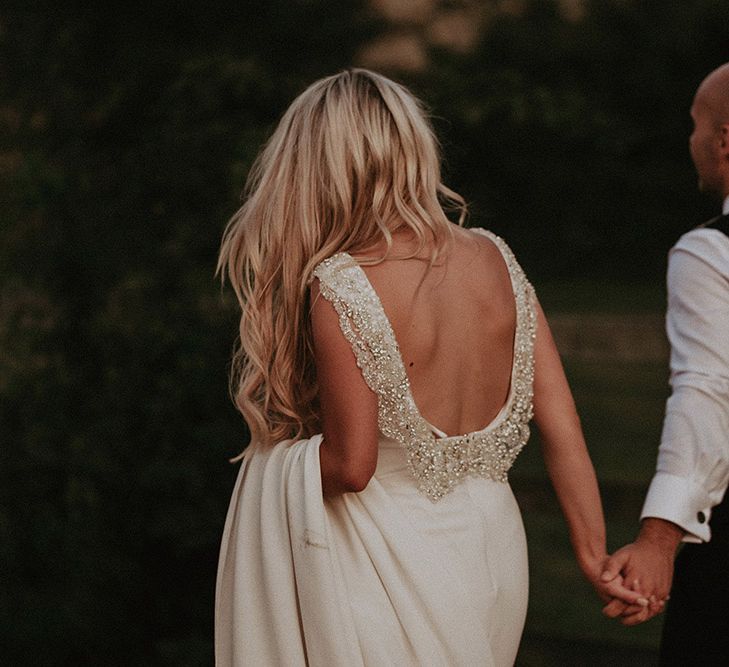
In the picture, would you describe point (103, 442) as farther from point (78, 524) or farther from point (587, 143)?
point (587, 143)

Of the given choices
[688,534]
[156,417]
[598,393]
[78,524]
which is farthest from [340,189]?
[598,393]

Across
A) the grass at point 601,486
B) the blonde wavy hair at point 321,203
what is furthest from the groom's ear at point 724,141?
the grass at point 601,486

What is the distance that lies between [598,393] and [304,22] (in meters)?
3.45

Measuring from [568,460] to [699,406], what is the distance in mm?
303

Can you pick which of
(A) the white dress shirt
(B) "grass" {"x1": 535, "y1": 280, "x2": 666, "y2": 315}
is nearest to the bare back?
(A) the white dress shirt

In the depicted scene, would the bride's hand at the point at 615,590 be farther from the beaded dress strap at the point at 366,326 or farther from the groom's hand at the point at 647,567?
the beaded dress strap at the point at 366,326

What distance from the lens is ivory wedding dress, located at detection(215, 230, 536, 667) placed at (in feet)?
7.62

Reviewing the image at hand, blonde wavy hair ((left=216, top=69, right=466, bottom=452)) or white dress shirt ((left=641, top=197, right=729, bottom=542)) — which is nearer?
blonde wavy hair ((left=216, top=69, right=466, bottom=452))

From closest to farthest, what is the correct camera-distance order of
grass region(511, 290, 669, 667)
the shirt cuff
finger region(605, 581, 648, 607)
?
the shirt cuff
finger region(605, 581, 648, 607)
grass region(511, 290, 669, 667)

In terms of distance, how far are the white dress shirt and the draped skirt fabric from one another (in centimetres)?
35

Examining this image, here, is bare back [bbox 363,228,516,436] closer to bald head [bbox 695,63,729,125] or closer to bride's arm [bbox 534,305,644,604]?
bride's arm [bbox 534,305,644,604]

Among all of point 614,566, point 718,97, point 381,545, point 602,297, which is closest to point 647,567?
point 614,566

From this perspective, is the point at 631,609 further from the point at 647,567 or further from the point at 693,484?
the point at 693,484

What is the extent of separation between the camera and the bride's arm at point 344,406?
2287 millimetres
